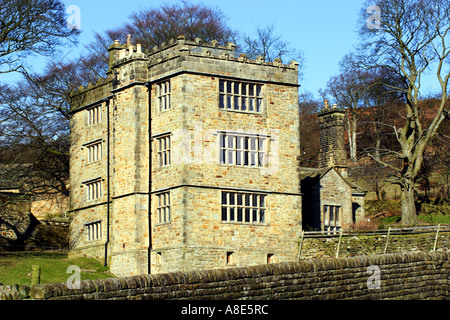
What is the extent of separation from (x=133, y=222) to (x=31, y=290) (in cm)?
2011

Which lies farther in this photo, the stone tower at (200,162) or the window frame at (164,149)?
the window frame at (164,149)

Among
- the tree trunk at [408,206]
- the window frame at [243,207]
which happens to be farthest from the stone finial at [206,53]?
the tree trunk at [408,206]

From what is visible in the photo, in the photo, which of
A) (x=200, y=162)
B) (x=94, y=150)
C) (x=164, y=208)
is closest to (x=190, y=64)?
(x=200, y=162)

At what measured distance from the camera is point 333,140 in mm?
46562

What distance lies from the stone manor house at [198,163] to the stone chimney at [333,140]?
7798 millimetres

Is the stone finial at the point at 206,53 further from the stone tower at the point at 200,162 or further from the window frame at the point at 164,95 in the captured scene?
the window frame at the point at 164,95

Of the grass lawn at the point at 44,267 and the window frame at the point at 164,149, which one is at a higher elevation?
the window frame at the point at 164,149

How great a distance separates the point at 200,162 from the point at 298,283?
14.2 meters

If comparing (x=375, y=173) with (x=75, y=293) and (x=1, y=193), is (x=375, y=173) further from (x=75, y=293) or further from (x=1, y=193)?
(x=75, y=293)

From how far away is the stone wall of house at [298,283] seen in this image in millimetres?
18594

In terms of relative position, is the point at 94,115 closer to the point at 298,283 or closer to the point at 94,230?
the point at 94,230

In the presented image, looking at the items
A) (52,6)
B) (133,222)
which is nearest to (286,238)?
(133,222)

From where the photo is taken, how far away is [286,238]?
124ft

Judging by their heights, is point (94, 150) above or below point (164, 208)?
above
